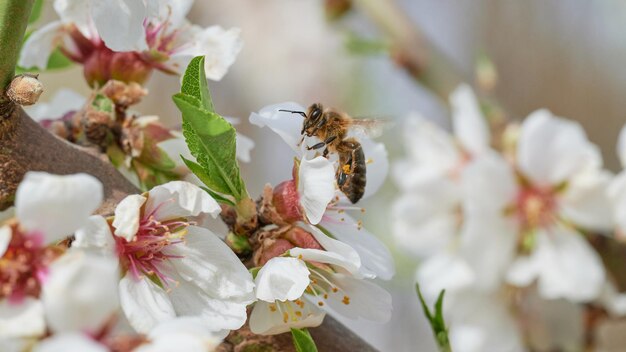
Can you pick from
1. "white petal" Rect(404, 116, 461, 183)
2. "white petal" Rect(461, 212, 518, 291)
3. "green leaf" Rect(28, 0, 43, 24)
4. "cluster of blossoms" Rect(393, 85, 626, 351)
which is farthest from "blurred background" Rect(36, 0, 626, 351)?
"green leaf" Rect(28, 0, 43, 24)

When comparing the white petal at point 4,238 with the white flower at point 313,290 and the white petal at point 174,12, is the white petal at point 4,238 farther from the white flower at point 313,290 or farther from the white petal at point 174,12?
the white petal at point 174,12

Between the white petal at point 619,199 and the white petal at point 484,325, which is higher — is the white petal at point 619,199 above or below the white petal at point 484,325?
above

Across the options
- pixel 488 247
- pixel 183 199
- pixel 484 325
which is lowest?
pixel 484 325

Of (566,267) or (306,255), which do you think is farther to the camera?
(566,267)

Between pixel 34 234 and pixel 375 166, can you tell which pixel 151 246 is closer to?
pixel 34 234

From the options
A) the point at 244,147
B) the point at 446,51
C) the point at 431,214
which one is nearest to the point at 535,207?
the point at 431,214

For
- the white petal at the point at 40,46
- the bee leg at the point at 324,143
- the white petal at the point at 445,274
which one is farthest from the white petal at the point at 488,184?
the white petal at the point at 40,46

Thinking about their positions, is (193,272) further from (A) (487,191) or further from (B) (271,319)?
(A) (487,191)

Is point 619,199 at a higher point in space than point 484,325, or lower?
higher
